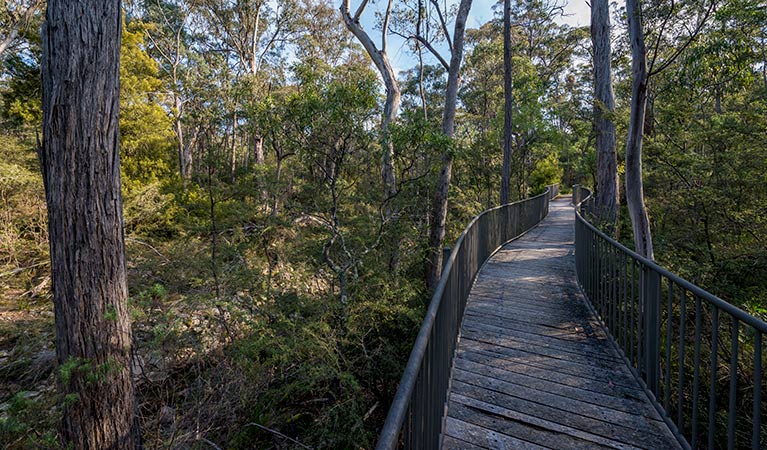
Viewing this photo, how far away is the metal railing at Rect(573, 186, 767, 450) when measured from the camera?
1.98 m

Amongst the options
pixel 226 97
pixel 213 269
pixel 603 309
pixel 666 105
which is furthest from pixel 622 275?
pixel 226 97

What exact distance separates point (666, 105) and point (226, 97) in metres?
13.4

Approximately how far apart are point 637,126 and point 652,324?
4209 mm

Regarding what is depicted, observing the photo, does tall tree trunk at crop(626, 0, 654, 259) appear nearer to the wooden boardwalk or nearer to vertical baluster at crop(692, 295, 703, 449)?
the wooden boardwalk

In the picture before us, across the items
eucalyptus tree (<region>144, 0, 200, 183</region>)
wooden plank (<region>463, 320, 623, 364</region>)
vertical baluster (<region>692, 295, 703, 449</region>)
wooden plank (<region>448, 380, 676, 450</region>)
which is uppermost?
eucalyptus tree (<region>144, 0, 200, 183</region>)

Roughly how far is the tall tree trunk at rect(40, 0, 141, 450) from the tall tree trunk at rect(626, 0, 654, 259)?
22.4 feet

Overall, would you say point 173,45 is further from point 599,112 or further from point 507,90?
point 599,112

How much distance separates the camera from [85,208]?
3.27 m

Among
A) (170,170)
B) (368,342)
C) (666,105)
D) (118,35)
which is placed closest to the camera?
(118,35)

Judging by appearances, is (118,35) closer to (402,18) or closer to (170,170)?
(402,18)

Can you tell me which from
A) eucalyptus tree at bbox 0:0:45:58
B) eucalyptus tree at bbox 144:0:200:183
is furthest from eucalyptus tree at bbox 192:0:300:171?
eucalyptus tree at bbox 0:0:45:58

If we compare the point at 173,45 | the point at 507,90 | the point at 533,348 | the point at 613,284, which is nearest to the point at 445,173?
the point at 507,90

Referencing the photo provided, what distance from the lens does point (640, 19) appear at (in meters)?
5.41

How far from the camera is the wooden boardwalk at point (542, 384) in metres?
2.58
